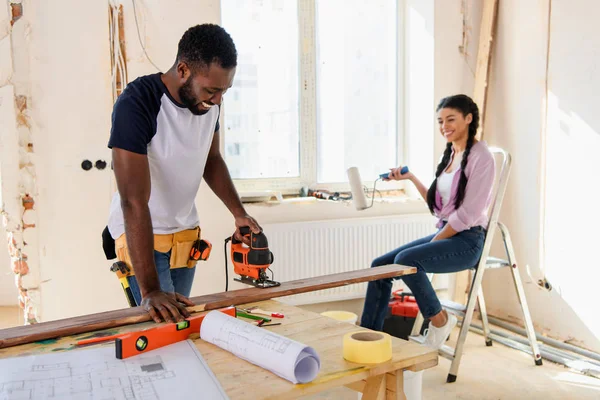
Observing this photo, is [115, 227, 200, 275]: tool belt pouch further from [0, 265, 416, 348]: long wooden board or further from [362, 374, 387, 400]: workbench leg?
[362, 374, 387, 400]: workbench leg

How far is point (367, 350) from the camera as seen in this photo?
4.01 ft

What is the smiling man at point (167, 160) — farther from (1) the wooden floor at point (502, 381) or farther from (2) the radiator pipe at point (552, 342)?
(2) the radiator pipe at point (552, 342)

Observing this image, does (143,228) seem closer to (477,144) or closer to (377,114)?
(477,144)

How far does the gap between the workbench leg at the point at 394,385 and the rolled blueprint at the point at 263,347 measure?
21 centimetres

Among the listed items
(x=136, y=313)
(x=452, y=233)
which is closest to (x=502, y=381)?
(x=452, y=233)

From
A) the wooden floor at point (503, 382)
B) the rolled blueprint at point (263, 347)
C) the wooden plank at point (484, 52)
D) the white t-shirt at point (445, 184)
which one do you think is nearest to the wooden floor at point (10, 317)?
the wooden floor at point (503, 382)

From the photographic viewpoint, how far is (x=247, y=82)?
3.64 m

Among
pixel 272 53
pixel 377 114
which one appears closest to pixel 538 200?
pixel 377 114

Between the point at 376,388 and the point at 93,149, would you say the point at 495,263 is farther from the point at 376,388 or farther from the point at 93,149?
the point at 93,149

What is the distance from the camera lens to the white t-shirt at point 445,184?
2977 mm

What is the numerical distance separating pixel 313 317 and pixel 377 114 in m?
2.70

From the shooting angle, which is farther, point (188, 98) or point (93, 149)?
point (93, 149)

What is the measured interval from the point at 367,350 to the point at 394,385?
13cm

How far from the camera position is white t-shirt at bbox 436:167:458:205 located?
2.98 m
